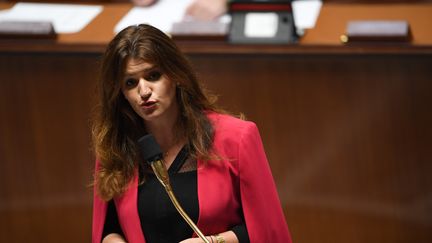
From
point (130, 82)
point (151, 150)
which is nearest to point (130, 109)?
point (130, 82)

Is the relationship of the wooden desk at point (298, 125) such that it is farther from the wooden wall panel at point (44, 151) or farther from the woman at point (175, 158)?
the woman at point (175, 158)

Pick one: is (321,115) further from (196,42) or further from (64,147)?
(64,147)

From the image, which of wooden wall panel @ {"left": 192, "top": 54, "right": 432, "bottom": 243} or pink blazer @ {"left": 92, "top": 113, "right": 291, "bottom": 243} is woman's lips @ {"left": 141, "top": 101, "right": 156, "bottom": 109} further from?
wooden wall panel @ {"left": 192, "top": 54, "right": 432, "bottom": 243}

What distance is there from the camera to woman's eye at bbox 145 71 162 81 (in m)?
1.60

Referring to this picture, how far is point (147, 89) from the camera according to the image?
1.58m

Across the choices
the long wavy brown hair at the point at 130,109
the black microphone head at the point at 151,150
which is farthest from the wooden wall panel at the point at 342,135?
the black microphone head at the point at 151,150

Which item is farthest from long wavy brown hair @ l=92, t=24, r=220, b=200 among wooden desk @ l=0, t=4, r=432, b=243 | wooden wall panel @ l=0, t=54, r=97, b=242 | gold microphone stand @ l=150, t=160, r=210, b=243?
wooden wall panel @ l=0, t=54, r=97, b=242

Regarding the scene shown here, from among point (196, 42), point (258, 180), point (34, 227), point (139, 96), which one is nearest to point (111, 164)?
point (139, 96)

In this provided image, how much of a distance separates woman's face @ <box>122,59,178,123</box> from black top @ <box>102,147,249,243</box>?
11 centimetres

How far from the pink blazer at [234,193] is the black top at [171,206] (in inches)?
0.5

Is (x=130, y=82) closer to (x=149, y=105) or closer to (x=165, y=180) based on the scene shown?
(x=149, y=105)

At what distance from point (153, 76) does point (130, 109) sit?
0.13m

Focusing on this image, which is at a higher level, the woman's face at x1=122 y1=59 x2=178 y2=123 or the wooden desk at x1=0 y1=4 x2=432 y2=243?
the woman's face at x1=122 y1=59 x2=178 y2=123

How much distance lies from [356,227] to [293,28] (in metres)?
0.67
